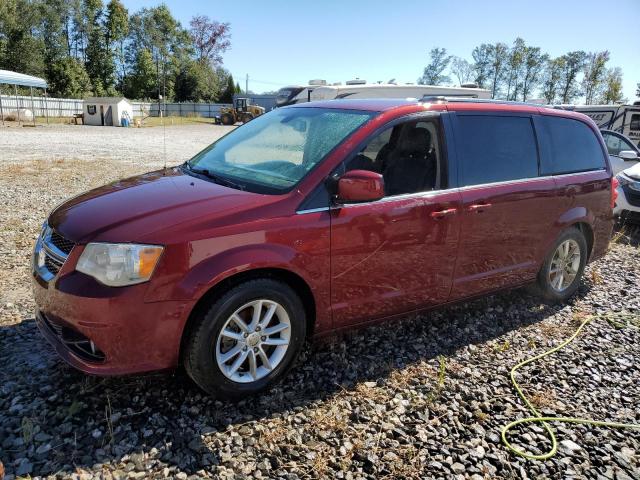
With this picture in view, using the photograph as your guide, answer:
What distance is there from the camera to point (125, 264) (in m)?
2.52

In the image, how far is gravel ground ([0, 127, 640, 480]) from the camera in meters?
2.45

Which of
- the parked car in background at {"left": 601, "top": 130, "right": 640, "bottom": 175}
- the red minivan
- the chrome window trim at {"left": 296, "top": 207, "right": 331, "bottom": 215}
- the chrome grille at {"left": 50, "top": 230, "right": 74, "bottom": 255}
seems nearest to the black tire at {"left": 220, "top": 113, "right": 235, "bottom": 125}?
the parked car in background at {"left": 601, "top": 130, "right": 640, "bottom": 175}

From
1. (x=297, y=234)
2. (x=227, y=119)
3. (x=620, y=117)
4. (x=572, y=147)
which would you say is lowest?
(x=297, y=234)

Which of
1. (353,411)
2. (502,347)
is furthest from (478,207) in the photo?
(353,411)

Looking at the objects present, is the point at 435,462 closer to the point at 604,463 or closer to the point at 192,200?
the point at 604,463

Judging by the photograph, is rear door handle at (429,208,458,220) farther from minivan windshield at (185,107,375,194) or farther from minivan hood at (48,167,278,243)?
minivan hood at (48,167,278,243)

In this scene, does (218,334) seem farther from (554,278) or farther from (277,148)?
(554,278)

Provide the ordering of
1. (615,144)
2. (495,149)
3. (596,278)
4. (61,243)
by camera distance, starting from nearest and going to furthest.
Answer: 1. (61,243)
2. (495,149)
3. (596,278)
4. (615,144)

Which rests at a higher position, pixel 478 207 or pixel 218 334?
pixel 478 207

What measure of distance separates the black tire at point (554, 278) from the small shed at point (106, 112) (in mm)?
38358

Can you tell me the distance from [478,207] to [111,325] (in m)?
2.71

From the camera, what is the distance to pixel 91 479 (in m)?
2.27

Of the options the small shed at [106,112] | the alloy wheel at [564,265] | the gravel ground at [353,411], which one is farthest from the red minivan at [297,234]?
the small shed at [106,112]

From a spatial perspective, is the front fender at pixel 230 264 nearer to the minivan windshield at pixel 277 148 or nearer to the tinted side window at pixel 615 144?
the minivan windshield at pixel 277 148
